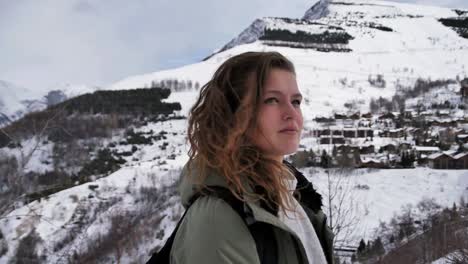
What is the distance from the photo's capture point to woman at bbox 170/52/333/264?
926mm

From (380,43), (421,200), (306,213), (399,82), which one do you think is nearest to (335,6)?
(380,43)

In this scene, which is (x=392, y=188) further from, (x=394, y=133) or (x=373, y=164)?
(x=394, y=133)

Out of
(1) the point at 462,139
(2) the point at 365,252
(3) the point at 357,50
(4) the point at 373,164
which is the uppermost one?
(3) the point at 357,50

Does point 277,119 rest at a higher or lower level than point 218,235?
higher

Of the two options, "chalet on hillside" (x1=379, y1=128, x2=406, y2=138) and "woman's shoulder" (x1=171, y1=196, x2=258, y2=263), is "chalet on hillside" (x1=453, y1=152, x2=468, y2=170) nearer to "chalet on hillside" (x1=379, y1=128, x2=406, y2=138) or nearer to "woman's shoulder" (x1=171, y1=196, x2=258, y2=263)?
"chalet on hillside" (x1=379, y1=128, x2=406, y2=138)

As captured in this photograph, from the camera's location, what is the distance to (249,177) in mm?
1058

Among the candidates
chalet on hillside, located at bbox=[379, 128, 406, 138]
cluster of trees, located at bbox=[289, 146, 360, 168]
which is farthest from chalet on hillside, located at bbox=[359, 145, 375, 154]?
chalet on hillside, located at bbox=[379, 128, 406, 138]

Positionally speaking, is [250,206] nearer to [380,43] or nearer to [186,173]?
[186,173]

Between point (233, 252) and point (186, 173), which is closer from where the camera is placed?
point (233, 252)

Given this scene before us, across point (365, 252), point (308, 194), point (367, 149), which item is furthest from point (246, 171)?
point (367, 149)

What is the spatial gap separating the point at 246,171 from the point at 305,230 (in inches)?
11.2

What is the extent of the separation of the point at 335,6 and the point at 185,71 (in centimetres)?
8173

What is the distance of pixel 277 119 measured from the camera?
3.69 ft

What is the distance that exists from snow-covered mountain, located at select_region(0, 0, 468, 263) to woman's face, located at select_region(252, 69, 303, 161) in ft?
7.32
